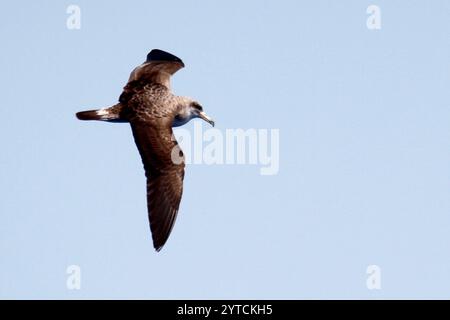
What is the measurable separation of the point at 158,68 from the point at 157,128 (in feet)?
7.86

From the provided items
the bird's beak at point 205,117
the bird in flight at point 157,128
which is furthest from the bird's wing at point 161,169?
the bird's beak at point 205,117

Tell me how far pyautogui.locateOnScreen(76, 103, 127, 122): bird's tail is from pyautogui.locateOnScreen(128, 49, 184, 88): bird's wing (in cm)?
143

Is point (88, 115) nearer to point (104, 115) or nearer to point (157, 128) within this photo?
point (104, 115)

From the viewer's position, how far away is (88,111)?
2661cm

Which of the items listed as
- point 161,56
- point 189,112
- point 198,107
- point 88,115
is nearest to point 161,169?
point 88,115

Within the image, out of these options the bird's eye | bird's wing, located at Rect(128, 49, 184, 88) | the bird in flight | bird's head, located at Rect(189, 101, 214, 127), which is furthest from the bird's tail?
the bird's eye

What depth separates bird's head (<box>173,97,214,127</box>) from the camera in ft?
90.5

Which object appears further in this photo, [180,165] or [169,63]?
[169,63]

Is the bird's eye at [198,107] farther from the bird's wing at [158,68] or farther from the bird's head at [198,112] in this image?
the bird's wing at [158,68]

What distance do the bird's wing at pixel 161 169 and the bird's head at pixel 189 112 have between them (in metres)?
1.13

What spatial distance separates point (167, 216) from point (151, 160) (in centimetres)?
140

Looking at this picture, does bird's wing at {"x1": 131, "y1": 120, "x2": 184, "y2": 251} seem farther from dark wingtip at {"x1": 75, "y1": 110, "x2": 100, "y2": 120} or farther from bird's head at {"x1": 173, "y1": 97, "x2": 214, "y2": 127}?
bird's head at {"x1": 173, "y1": 97, "x2": 214, "y2": 127}
